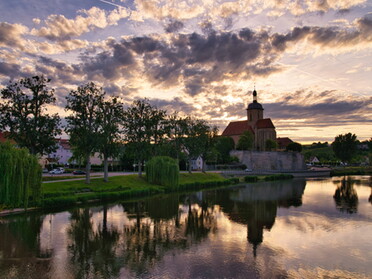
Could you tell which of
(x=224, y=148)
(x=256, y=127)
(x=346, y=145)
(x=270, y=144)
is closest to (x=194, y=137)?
(x=224, y=148)

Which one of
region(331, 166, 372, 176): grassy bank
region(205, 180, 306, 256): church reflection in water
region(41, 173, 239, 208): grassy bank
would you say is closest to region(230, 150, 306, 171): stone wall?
region(331, 166, 372, 176): grassy bank

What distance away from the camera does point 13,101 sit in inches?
1427

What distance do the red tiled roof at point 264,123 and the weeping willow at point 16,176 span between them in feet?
323

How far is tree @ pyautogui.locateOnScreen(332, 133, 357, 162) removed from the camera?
360 feet

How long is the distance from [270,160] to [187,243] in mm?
82993

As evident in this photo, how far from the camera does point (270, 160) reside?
97.4 meters

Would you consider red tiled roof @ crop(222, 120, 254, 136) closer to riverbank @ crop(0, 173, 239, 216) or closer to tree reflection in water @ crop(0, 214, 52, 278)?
riverbank @ crop(0, 173, 239, 216)

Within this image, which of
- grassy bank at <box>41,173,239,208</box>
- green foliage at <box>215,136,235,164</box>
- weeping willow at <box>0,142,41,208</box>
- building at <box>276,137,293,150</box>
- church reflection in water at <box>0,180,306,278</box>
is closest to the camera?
church reflection in water at <box>0,180,306,278</box>

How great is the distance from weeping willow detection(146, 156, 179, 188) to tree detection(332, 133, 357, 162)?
8678 cm

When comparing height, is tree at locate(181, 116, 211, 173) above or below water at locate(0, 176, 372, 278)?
above

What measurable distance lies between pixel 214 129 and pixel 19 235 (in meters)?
51.9

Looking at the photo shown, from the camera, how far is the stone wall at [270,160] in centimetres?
9381

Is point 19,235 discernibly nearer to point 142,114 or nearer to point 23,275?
point 23,275

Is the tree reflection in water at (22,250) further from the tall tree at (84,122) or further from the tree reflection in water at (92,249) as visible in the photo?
the tall tree at (84,122)
